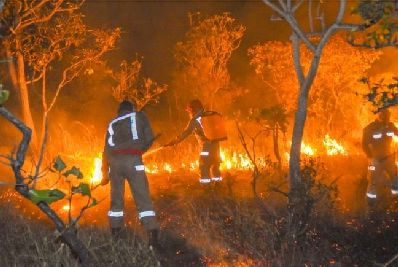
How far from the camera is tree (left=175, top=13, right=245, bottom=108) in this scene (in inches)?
585

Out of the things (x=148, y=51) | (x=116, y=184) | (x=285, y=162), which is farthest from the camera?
(x=148, y=51)

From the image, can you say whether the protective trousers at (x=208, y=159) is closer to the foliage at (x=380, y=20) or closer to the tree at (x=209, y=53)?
the foliage at (x=380, y=20)

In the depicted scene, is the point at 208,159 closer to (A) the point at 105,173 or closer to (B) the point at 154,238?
(A) the point at 105,173

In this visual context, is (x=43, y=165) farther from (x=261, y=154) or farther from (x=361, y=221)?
(x=361, y=221)

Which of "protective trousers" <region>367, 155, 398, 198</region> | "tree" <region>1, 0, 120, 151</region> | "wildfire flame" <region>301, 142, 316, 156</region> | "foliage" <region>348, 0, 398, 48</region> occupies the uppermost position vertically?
"tree" <region>1, 0, 120, 151</region>

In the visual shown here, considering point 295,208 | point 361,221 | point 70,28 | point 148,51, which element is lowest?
point 361,221

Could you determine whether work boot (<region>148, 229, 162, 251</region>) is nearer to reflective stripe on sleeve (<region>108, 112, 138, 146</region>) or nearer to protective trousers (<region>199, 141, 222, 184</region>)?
reflective stripe on sleeve (<region>108, 112, 138, 146</region>)

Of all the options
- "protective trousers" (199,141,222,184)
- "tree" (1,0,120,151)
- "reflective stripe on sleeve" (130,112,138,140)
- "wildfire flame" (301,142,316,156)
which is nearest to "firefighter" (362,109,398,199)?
"protective trousers" (199,141,222,184)

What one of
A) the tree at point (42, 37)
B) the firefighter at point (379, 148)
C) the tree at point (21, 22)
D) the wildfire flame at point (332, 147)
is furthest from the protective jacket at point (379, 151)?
the tree at point (21, 22)

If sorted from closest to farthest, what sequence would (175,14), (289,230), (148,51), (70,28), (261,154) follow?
(289,230) < (70,28) < (261,154) < (148,51) < (175,14)

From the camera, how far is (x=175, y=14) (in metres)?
30.4

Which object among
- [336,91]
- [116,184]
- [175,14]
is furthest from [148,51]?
[116,184]

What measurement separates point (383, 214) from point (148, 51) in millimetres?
22887

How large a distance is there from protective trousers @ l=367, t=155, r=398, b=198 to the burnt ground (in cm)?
19
